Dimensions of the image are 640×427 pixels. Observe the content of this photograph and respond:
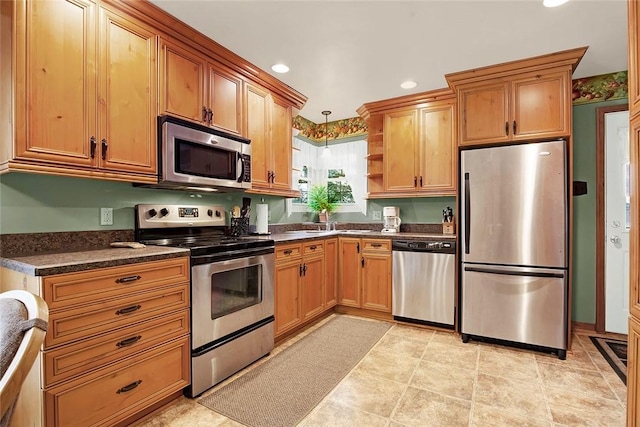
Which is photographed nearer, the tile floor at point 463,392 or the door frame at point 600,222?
the tile floor at point 463,392

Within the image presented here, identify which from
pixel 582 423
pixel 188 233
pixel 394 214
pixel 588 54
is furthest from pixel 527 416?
pixel 588 54

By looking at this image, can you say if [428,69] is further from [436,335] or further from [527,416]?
[527,416]

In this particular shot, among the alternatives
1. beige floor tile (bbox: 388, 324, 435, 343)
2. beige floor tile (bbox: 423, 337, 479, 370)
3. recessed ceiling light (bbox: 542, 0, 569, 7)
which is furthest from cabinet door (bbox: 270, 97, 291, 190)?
recessed ceiling light (bbox: 542, 0, 569, 7)

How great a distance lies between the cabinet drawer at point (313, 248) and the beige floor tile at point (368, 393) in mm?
1205

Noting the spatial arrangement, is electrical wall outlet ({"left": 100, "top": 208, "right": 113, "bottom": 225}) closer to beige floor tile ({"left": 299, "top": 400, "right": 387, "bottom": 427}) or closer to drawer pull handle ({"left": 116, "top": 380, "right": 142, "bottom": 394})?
drawer pull handle ({"left": 116, "top": 380, "right": 142, "bottom": 394})

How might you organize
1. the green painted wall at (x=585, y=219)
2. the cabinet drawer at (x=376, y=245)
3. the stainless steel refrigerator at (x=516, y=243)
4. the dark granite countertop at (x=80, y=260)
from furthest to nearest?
the cabinet drawer at (x=376, y=245) → the green painted wall at (x=585, y=219) → the stainless steel refrigerator at (x=516, y=243) → the dark granite countertop at (x=80, y=260)

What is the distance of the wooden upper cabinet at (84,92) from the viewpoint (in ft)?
5.19

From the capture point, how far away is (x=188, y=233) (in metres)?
2.62

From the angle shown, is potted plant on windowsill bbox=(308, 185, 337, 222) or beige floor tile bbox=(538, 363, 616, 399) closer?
beige floor tile bbox=(538, 363, 616, 399)

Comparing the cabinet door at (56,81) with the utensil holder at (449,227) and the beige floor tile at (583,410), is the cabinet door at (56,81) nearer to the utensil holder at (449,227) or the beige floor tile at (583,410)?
the beige floor tile at (583,410)

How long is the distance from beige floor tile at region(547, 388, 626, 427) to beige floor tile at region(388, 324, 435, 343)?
1071 mm

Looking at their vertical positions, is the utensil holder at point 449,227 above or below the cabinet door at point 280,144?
below

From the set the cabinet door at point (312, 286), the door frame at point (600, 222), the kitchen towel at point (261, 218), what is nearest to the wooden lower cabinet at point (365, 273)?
the cabinet door at point (312, 286)

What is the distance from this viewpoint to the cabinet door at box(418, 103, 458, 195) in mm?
3447
